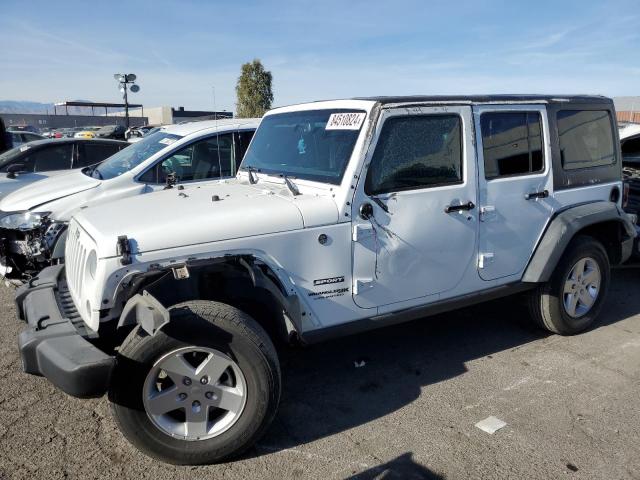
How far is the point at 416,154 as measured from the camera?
3.48 metres

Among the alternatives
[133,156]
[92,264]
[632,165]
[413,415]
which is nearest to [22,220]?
[133,156]

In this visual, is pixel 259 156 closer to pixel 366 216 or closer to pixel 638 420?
pixel 366 216

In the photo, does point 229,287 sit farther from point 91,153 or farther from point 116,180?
point 91,153

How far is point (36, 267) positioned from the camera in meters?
4.87

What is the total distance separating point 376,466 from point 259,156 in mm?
2456

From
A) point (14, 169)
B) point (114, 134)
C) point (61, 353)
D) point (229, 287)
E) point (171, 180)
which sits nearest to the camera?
point (61, 353)

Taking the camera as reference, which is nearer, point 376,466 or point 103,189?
point 376,466

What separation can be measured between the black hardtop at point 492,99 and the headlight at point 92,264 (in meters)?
1.94

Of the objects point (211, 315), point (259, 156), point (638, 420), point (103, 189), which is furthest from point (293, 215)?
point (103, 189)

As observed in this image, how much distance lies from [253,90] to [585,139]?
57.7ft

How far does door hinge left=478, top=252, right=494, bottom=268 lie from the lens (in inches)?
151

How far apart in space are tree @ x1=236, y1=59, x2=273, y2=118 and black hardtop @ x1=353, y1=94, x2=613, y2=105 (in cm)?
1642

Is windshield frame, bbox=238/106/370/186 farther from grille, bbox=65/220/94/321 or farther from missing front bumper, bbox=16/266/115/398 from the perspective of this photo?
missing front bumper, bbox=16/266/115/398

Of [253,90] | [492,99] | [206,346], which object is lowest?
[206,346]
